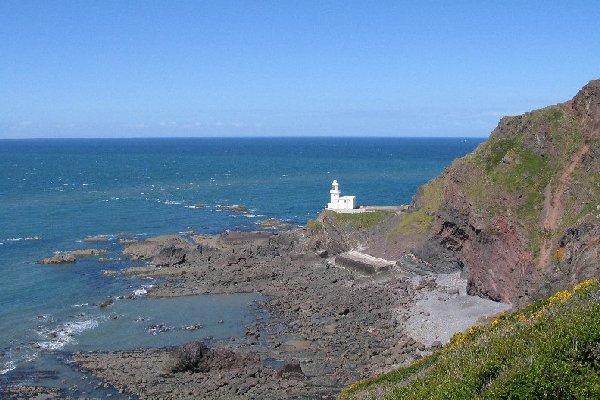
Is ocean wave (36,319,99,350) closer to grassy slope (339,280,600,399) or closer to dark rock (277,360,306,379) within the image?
dark rock (277,360,306,379)

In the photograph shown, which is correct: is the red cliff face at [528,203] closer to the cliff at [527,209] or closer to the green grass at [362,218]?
the cliff at [527,209]

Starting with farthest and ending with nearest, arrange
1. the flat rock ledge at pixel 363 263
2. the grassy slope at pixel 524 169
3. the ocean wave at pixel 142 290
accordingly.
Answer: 1. the flat rock ledge at pixel 363 263
2. the ocean wave at pixel 142 290
3. the grassy slope at pixel 524 169

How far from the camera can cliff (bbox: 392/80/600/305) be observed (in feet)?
139

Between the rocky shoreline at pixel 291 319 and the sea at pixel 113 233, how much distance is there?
2391 millimetres

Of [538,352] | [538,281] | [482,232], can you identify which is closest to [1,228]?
[482,232]

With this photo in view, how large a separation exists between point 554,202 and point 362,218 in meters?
32.0

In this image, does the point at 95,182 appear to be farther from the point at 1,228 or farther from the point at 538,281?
the point at 538,281

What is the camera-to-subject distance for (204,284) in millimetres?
63188

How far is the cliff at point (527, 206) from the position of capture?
139ft

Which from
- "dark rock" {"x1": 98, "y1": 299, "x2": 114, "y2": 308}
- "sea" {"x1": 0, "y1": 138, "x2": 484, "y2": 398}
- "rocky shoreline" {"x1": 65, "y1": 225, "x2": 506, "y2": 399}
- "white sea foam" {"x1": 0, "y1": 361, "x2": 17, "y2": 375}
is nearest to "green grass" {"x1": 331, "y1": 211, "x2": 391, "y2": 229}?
"rocky shoreline" {"x1": 65, "y1": 225, "x2": 506, "y2": 399}

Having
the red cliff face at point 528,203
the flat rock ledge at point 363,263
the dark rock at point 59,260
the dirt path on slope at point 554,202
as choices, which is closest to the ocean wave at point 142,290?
the dark rock at point 59,260

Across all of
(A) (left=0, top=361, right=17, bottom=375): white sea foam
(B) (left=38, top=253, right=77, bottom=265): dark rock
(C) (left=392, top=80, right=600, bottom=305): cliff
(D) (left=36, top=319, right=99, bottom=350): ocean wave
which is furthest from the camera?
(B) (left=38, top=253, right=77, bottom=265): dark rock

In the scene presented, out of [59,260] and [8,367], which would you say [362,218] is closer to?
[59,260]

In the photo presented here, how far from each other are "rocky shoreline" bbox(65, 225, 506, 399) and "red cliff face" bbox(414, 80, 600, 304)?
3657 mm
